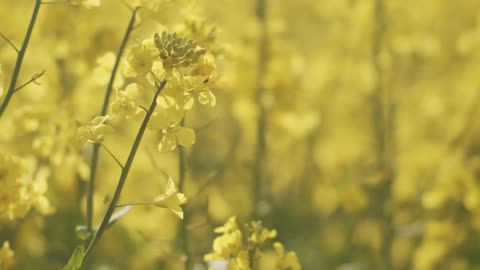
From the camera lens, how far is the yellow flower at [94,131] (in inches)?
75.8

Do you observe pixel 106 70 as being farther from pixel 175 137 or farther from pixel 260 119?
pixel 260 119

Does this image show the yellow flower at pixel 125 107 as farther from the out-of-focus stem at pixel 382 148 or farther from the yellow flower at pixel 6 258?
the out-of-focus stem at pixel 382 148

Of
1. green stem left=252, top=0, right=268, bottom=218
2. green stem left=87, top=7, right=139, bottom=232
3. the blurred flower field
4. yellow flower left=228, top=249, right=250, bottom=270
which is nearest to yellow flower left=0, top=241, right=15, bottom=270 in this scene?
the blurred flower field

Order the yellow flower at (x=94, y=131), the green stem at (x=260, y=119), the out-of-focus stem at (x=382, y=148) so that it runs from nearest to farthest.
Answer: the yellow flower at (x=94, y=131)
the out-of-focus stem at (x=382, y=148)
the green stem at (x=260, y=119)

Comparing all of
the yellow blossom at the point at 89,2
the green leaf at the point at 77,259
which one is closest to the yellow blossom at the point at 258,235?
the green leaf at the point at 77,259

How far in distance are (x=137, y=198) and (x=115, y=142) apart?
37.6 inches

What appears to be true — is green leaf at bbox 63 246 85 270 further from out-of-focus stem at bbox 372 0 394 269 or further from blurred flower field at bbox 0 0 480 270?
out-of-focus stem at bbox 372 0 394 269

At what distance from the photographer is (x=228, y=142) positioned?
6230 millimetres

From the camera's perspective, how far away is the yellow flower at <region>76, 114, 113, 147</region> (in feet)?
6.31

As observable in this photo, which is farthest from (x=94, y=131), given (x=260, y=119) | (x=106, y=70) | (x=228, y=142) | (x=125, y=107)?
(x=228, y=142)

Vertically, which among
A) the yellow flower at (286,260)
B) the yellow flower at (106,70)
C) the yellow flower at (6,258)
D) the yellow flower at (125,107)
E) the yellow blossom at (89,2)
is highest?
the yellow blossom at (89,2)

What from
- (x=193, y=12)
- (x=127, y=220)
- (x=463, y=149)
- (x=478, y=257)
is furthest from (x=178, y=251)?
(x=478, y=257)

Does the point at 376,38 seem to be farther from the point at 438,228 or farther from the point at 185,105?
the point at 185,105

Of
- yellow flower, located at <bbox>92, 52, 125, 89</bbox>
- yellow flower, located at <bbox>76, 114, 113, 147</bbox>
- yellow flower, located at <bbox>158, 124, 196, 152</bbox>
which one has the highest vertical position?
yellow flower, located at <bbox>92, 52, 125, 89</bbox>
